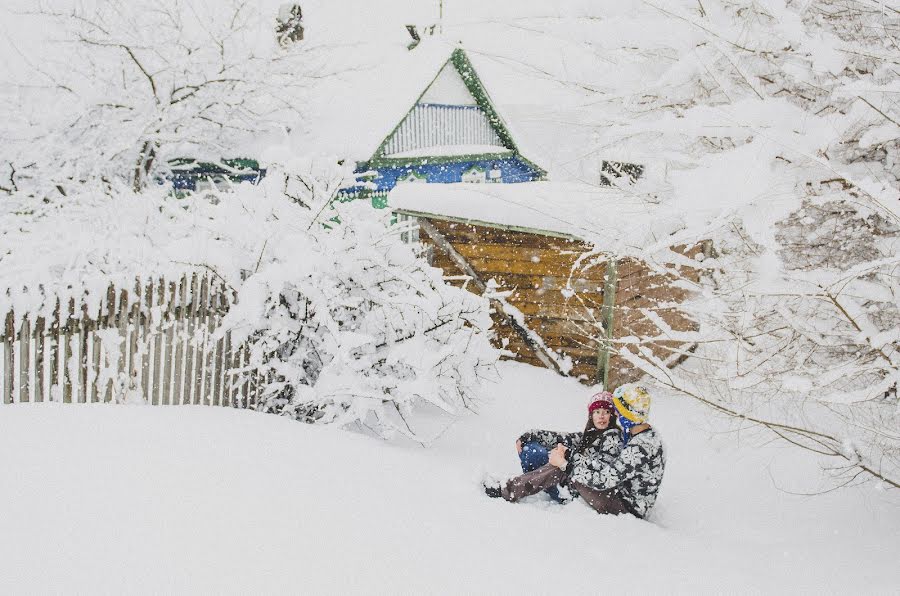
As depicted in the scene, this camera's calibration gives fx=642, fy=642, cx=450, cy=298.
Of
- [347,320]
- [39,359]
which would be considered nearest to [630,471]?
[347,320]

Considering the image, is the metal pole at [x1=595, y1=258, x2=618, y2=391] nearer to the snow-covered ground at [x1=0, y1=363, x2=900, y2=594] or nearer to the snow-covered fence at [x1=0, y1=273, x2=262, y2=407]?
the snow-covered ground at [x1=0, y1=363, x2=900, y2=594]

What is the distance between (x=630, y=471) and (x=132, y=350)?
379 centimetres

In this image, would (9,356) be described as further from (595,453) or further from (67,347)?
(595,453)

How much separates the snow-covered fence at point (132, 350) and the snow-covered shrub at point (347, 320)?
0.36 metres

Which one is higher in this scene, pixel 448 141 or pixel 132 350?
pixel 448 141

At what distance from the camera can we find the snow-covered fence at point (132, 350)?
4.48 metres

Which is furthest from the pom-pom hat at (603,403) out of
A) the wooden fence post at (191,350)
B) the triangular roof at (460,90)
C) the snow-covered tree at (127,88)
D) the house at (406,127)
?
the triangular roof at (460,90)

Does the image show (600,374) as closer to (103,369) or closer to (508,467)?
(508,467)

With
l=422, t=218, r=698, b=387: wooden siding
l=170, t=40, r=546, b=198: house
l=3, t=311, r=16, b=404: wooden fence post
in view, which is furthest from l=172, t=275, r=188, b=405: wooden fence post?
l=170, t=40, r=546, b=198: house

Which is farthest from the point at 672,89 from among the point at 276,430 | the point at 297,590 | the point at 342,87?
the point at 342,87

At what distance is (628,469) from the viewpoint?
3990 mm

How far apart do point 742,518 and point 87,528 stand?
4.25 m

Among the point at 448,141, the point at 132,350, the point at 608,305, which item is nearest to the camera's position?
the point at 132,350

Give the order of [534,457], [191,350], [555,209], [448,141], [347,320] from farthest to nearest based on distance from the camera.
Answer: [448,141], [347,320], [191,350], [534,457], [555,209]
